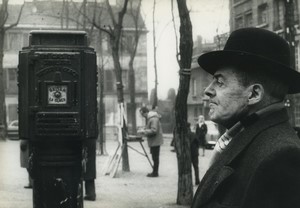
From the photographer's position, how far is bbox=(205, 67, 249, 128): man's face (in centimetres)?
257

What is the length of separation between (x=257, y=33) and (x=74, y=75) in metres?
4.84

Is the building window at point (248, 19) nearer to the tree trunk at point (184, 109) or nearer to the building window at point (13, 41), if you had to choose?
the building window at point (13, 41)

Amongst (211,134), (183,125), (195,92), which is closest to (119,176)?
(183,125)

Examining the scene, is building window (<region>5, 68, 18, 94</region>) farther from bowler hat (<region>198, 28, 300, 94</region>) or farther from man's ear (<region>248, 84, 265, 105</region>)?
man's ear (<region>248, 84, 265, 105</region>)

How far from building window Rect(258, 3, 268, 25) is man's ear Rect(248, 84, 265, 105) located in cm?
3234

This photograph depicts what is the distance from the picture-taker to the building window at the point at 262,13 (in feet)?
112

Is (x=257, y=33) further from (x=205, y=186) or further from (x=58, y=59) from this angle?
(x=58, y=59)

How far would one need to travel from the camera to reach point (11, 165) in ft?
61.8

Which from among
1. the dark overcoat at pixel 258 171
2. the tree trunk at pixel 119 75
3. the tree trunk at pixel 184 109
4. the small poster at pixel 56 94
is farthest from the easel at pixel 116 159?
the dark overcoat at pixel 258 171

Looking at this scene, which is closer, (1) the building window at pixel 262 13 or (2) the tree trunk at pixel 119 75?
(2) the tree trunk at pixel 119 75

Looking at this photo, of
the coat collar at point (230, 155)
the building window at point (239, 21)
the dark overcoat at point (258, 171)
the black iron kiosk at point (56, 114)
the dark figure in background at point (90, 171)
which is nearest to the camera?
the dark overcoat at point (258, 171)

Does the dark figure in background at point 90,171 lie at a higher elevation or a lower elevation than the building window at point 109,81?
lower

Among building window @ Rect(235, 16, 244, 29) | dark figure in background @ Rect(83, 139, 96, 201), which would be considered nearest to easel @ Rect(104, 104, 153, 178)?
dark figure in background @ Rect(83, 139, 96, 201)

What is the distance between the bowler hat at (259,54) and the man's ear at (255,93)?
80 mm
